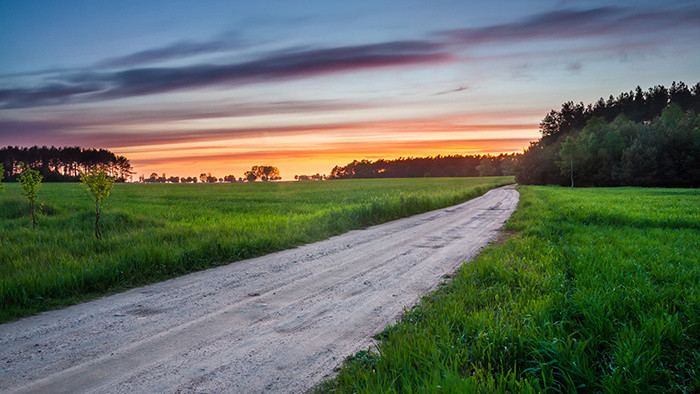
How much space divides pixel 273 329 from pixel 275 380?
48.0 inches

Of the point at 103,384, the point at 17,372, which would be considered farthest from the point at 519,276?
the point at 17,372

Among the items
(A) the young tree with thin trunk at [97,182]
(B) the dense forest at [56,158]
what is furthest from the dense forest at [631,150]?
(B) the dense forest at [56,158]

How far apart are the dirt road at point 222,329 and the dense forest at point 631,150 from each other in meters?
75.1

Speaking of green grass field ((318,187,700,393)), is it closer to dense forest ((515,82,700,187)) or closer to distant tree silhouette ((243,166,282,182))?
dense forest ((515,82,700,187))

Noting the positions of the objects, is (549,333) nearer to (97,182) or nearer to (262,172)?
(97,182)

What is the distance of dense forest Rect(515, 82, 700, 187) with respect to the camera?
6047 centimetres

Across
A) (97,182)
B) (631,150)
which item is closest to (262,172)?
(631,150)

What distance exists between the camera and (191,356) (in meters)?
3.80

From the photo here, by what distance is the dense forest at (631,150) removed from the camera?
6047 cm

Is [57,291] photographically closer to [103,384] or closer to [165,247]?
[165,247]

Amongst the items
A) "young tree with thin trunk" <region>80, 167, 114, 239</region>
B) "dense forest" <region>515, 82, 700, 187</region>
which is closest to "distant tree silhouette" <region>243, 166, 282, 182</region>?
"dense forest" <region>515, 82, 700, 187</region>

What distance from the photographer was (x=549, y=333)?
3748 mm

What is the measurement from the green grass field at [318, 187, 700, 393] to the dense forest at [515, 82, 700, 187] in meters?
73.0

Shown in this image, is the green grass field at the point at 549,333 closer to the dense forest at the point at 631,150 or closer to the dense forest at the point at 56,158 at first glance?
the dense forest at the point at 631,150
